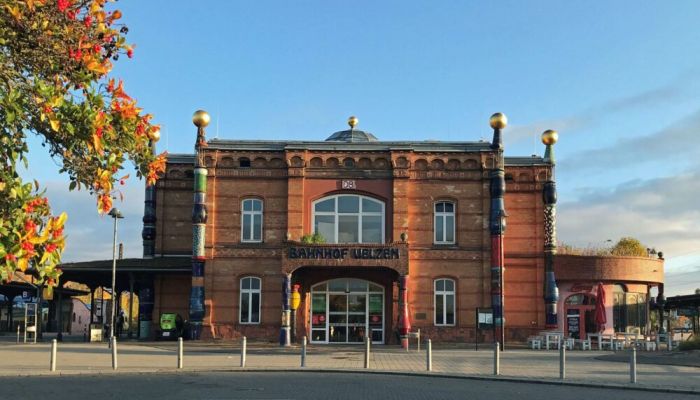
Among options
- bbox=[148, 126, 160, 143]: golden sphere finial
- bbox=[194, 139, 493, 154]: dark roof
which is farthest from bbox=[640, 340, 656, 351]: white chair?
bbox=[148, 126, 160, 143]: golden sphere finial

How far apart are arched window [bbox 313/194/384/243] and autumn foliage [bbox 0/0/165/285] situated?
2596 centimetres

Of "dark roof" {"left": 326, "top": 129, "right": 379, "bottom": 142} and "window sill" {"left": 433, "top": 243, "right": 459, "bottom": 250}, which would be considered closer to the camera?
"window sill" {"left": 433, "top": 243, "right": 459, "bottom": 250}

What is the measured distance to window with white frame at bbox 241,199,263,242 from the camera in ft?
106

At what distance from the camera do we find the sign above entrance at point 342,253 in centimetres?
3030

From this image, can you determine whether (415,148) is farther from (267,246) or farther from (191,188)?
(191,188)

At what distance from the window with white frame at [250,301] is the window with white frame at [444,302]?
26.6 feet

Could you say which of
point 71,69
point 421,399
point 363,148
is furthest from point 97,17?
point 363,148

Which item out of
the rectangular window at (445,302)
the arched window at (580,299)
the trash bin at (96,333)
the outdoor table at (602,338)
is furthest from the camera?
the trash bin at (96,333)

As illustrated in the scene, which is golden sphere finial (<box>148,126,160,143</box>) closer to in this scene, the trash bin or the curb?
the curb

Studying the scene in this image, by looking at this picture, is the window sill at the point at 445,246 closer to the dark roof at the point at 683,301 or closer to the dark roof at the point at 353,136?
the dark roof at the point at 353,136

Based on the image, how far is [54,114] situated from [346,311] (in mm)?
27478

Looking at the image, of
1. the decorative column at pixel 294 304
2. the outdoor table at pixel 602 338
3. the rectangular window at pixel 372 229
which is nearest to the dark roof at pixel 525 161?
the rectangular window at pixel 372 229

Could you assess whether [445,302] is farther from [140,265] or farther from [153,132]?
[153,132]

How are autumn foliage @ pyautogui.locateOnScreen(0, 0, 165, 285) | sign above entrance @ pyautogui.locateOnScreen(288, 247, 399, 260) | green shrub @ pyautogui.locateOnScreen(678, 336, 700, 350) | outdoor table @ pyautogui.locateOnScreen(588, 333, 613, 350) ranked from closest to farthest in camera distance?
1. autumn foliage @ pyautogui.locateOnScreen(0, 0, 165, 285)
2. green shrub @ pyautogui.locateOnScreen(678, 336, 700, 350)
3. sign above entrance @ pyautogui.locateOnScreen(288, 247, 399, 260)
4. outdoor table @ pyautogui.locateOnScreen(588, 333, 613, 350)
